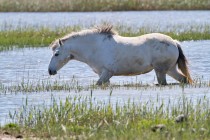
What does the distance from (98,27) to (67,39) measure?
0.65 m

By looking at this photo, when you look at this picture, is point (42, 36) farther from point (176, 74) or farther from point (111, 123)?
point (111, 123)

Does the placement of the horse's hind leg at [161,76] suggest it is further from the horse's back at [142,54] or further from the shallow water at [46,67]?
the shallow water at [46,67]

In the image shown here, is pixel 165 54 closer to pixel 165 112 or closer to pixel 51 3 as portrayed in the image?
pixel 165 112

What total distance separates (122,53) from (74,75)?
308 cm

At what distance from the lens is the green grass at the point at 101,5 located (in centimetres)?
4375

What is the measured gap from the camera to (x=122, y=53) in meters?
16.1

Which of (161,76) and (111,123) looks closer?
(111,123)

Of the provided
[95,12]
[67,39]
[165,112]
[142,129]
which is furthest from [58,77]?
[95,12]

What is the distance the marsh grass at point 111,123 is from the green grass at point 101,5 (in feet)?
106

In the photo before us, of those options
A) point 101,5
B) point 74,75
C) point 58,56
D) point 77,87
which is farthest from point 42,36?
point 101,5

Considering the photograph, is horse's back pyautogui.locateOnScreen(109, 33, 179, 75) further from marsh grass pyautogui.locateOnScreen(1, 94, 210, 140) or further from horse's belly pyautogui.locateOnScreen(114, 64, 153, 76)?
marsh grass pyautogui.locateOnScreen(1, 94, 210, 140)

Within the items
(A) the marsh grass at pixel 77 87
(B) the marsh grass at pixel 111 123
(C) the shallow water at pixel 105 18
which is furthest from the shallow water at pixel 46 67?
(C) the shallow water at pixel 105 18

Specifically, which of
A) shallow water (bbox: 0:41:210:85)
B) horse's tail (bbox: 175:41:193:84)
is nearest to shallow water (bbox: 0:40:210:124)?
shallow water (bbox: 0:41:210:85)

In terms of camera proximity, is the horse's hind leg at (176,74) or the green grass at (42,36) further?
the green grass at (42,36)
